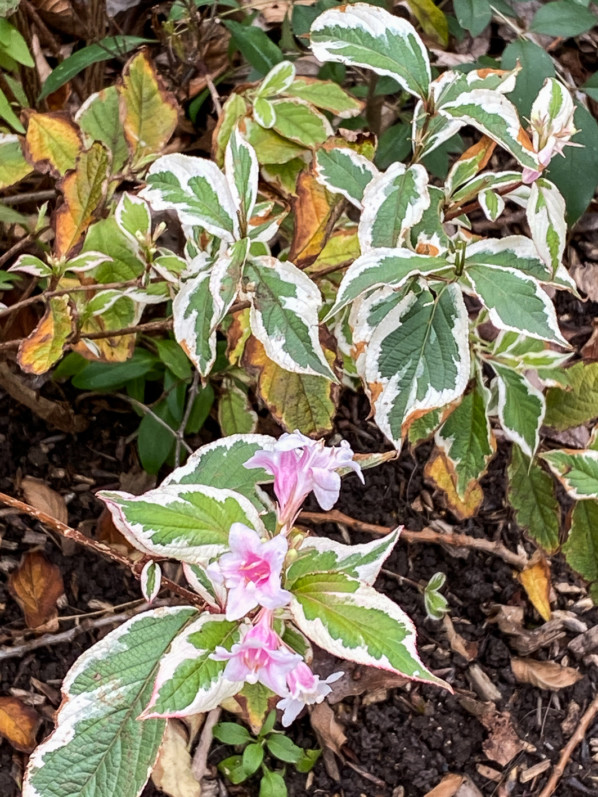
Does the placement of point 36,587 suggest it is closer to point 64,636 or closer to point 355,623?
point 64,636

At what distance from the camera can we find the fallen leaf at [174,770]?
1407mm

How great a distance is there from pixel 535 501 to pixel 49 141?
1.04 meters

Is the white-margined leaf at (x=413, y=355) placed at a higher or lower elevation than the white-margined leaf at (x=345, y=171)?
lower

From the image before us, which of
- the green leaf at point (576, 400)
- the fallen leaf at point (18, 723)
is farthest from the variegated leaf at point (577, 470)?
the fallen leaf at point (18, 723)

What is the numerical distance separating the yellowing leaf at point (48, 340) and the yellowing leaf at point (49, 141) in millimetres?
279

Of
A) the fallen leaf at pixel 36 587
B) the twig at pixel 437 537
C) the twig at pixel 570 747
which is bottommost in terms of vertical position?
the twig at pixel 570 747

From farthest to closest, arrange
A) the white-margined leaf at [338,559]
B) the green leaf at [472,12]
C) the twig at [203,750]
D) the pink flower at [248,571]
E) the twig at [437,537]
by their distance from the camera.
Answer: the twig at [437,537] < the twig at [203,750] < the green leaf at [472,12] < the white-margined leaf at [338,559] < the pink flower at [248,571]

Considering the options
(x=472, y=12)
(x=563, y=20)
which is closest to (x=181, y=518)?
(x=472, y=12)

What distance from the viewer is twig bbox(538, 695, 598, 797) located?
151 cm

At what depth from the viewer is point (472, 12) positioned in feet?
4.40

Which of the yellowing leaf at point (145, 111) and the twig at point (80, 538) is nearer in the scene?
the twig at point (80, 538)

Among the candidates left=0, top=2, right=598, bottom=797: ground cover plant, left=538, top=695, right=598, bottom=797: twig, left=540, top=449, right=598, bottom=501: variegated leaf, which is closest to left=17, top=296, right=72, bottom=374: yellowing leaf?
left=0, top=2, right=598, bottom=797: ground cover plant

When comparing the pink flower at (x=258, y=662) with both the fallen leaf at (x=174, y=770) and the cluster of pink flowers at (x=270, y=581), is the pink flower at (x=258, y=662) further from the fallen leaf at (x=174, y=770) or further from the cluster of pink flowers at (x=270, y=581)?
the fallen leaf at (x=174, y=770)

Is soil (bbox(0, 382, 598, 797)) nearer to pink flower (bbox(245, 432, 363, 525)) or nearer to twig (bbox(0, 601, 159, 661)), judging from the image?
twig (bbox(0, 601, 159, 661))
